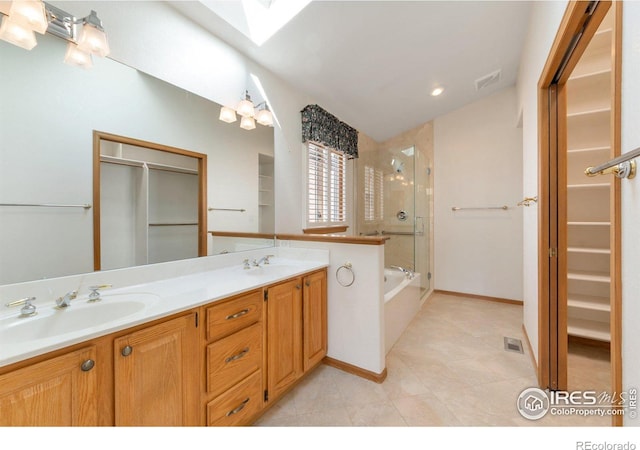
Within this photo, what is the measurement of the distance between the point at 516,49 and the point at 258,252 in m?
3.39

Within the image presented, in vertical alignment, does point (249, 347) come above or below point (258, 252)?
below

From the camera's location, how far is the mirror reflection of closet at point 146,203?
1.25 meters

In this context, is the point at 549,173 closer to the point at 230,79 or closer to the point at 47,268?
the point at 230,79

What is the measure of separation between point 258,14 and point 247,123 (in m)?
0.82

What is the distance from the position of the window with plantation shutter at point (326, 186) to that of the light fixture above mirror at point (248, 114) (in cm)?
69

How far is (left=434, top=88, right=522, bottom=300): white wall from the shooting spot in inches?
129

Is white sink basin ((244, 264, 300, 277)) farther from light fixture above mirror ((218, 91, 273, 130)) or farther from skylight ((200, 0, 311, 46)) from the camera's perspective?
skylight ((200, 0, 311, 46))

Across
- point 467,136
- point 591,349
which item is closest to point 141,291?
point 591,349

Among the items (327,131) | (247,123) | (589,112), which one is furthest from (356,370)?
(589,112)

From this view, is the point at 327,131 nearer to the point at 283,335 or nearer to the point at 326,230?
the point at 326,230

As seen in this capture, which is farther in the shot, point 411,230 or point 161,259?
point 411,230

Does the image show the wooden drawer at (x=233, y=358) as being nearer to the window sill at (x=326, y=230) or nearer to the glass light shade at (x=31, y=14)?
the window sill at (x=326, y=230)

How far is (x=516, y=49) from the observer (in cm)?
254

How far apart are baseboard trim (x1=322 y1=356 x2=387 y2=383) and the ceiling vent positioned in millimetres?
3435
